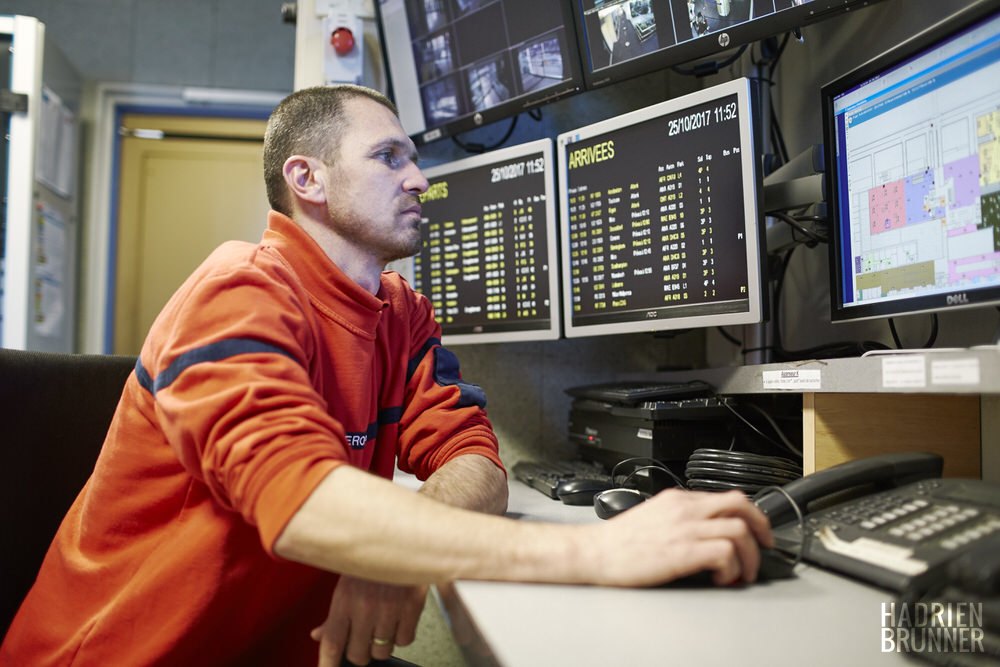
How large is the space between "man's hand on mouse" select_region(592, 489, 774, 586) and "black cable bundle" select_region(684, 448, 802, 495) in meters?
0.36

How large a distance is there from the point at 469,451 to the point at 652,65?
0.88 m

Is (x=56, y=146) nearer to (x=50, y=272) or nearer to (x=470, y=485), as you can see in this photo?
(x=50, y=272)

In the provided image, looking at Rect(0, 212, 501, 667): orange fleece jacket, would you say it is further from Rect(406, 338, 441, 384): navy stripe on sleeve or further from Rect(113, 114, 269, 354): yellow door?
Rect(113, 114, 269, 354): yellow door

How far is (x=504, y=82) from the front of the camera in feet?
5.22

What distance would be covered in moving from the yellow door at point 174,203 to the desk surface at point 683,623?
323 cm

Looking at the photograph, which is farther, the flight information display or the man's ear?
the flight information display

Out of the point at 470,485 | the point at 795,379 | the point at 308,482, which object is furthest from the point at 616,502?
the point at 308,482

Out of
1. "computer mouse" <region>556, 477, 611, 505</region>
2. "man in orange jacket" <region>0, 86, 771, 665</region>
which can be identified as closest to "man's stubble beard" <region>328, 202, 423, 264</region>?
"man in orange jacket" <region>0, 86, 771, 665</region>

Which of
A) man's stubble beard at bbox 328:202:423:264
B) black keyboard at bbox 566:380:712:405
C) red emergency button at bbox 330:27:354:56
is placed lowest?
black keyboard at bbox 566:380:712:405

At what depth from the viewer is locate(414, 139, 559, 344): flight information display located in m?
1.51

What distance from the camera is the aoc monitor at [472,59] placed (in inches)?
59.5

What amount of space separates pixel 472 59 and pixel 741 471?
1.18 metres

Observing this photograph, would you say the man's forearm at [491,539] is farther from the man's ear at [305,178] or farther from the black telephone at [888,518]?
the man's ear at [305,178]

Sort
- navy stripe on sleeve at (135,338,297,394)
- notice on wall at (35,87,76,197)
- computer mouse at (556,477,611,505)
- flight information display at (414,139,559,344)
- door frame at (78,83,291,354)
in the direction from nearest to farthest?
navy stripe on sleeve at (135,338,297,394)
computer mouse at (556,477,611,505)
flight information display at (414,139,559,344)
notice on wall at (35,87,76,197)
door frame at (78,83,291,354)
